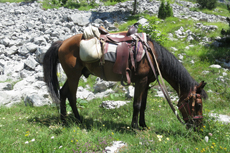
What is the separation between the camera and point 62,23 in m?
13.2

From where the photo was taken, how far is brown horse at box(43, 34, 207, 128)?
10.7 ft

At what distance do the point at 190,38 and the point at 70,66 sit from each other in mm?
9635

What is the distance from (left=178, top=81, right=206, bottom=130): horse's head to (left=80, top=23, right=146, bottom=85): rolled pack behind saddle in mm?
1253

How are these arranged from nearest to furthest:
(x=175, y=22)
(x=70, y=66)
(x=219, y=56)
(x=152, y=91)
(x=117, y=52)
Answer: (x=117, y=52) < (x=70, y=66) < (x=152, y=91) < (x=219, y=56) < (x=175, y=22)

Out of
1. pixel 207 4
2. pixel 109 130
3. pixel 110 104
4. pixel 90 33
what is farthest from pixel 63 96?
pixel 207 4

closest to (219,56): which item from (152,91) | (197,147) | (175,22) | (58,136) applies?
(152,91)

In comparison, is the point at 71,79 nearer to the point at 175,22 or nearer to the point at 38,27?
the point at 38,27

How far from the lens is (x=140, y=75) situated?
3.51m

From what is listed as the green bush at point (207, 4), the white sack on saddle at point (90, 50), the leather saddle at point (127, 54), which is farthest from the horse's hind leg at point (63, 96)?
the green bush at point (207, 4)

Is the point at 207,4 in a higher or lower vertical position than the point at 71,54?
higher

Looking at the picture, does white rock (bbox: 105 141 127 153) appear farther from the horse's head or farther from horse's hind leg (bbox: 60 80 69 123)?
horse's hind leg (bbox: 60 80 69 123)

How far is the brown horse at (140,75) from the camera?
3.27 metres

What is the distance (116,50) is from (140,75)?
0.75 m

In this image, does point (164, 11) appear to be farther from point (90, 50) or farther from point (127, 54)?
point (90, 50)
